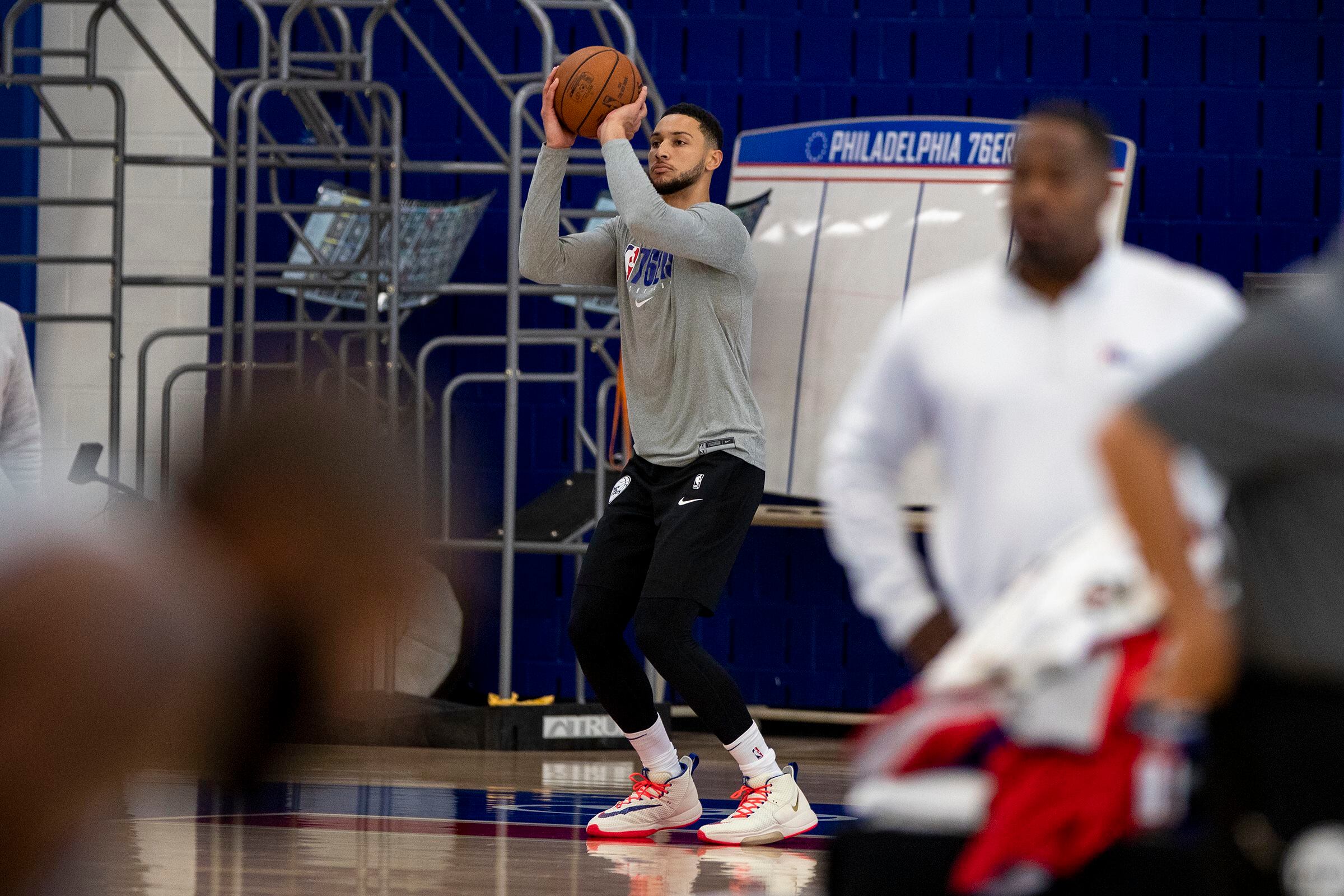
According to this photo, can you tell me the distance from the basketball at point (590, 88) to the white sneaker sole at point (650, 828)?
1.91 metres

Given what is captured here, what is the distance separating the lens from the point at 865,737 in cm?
245

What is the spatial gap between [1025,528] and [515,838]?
2.82 m

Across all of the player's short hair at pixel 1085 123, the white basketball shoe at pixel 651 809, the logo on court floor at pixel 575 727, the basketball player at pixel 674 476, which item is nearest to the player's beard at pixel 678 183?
the basketball player at pixel 674 476

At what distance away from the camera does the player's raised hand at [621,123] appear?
4.63 metres

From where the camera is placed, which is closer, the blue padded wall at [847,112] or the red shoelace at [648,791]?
the red shoelace at [648,791]

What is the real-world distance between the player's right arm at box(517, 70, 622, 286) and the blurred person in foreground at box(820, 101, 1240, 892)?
2.22m

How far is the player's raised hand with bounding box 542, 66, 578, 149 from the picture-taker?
16.0 feet

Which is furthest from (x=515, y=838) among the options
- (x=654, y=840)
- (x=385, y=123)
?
(x=385, y=123)

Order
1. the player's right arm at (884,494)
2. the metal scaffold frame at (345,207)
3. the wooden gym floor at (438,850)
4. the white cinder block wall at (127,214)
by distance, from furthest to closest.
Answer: the white cinder block wall at (127,214) < the metal scaffold frame at (345,207) < the wooden gym floor at (438,850) < the player's right arm at (884,494)

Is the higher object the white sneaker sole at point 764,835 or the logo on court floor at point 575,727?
the white sneaker sole at point 764,835

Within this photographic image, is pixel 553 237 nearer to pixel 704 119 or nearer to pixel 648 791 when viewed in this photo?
pixel 704 119

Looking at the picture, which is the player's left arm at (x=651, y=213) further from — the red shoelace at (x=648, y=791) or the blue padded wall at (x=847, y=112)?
the blue padded wall at (x=847, y=112)

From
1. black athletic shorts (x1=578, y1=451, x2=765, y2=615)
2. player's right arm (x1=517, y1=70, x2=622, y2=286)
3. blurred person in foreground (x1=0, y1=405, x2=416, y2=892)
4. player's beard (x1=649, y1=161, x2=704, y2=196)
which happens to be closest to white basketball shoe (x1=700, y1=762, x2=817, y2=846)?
black athletic shorts (x1=578, y1=451, x2=765, y2=615)

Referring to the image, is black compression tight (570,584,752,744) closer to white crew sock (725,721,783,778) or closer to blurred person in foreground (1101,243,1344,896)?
white crew sock (725,721,783,778)
